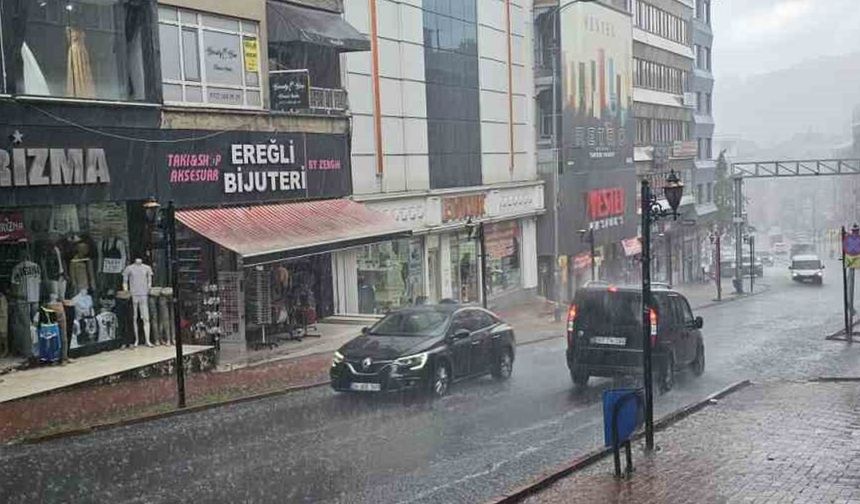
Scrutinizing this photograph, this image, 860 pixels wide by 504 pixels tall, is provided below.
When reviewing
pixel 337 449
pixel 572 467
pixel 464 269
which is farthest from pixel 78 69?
pixel 464 269

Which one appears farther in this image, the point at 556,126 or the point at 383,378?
the point at 556,126

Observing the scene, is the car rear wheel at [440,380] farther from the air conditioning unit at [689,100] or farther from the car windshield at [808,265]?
the car windshield at [808,265]

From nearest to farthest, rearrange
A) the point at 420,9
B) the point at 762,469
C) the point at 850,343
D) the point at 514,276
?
1. the point at 762,469
2. the point at 850,343
3. the point at 420,9
4. the point at 514,276

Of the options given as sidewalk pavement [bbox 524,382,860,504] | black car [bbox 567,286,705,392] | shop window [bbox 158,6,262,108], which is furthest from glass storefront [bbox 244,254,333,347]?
sidewalk pavement [bbox 524,382,860,504]

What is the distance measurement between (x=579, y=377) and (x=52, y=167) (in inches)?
396

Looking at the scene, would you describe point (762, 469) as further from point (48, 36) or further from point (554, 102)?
point (554, 102)

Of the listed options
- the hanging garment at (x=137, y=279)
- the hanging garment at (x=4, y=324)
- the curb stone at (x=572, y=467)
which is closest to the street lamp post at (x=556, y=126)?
the hanging garment at (x=137, y=279)

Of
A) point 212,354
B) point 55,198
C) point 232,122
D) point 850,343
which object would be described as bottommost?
point 850,343

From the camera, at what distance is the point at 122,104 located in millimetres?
19250

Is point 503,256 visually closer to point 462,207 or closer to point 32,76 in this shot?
point 462,207

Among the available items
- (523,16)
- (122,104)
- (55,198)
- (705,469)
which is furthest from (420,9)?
(705,469)

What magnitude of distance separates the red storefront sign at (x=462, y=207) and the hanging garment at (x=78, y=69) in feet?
52.8

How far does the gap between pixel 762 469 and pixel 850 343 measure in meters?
19.1

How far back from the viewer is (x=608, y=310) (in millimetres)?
18141
